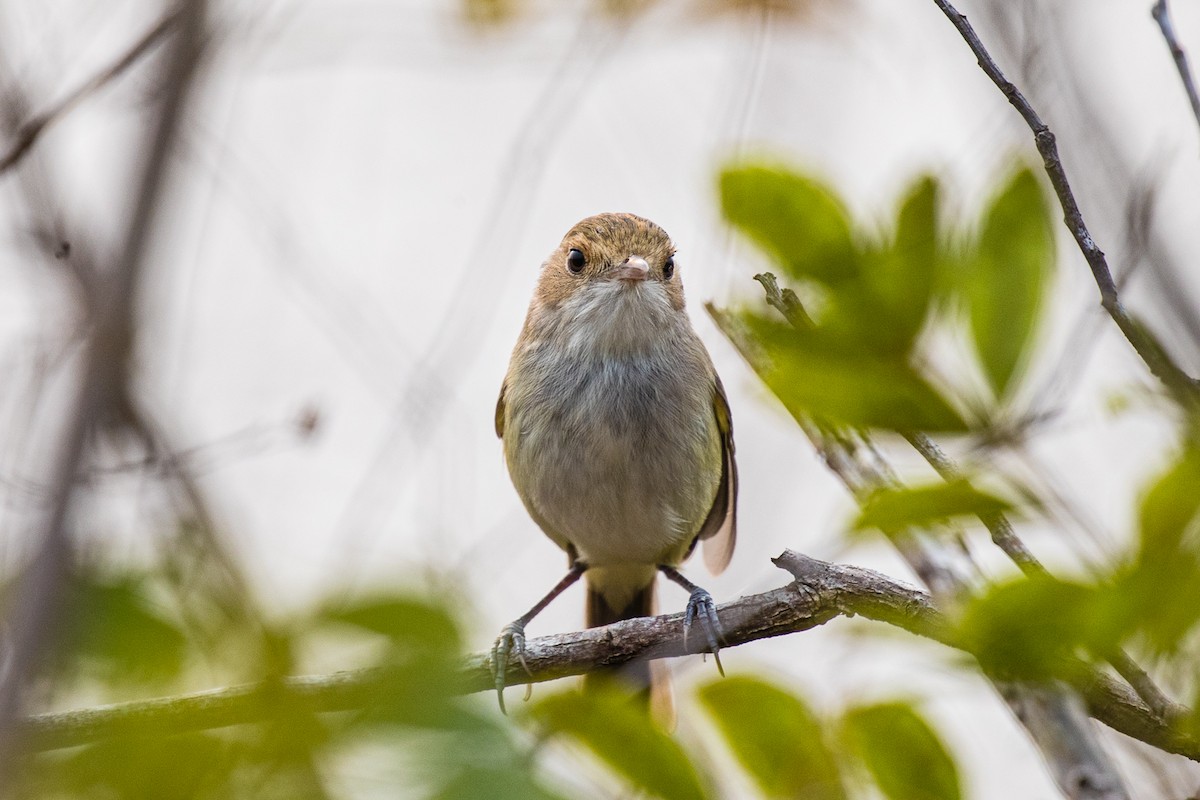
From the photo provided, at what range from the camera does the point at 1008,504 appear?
1.19 metres

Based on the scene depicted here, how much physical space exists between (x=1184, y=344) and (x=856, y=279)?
2.28 ft

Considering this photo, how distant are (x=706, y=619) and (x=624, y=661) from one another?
33cm

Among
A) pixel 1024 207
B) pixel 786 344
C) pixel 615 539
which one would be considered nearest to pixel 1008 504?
pixel 786 344

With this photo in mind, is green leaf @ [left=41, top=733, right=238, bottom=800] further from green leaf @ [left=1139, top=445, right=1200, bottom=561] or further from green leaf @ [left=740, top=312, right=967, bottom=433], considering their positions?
green leaf @ [left=1139, top=445, right=1200, bottom=561]

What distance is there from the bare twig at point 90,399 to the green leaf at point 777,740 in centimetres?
102

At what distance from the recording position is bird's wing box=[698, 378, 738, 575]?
5.37 meters

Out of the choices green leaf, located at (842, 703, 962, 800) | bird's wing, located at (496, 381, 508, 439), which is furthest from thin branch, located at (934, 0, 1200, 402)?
bird's wing, located at (496, 381, 508, 439)

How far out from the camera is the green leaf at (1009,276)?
1.34m

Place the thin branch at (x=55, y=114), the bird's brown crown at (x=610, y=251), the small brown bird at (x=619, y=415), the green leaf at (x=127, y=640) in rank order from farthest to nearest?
the bird's brown crown at (x=610, y=251) → the small brown bird at (x=619, y=415) → the thin branch at (x=55, y=114) → the green leaf at (x=127, y=640)

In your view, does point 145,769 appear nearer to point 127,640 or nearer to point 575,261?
point 127,640

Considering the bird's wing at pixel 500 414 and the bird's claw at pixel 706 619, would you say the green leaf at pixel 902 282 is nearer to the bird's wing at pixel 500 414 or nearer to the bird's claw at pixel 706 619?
the bird's claw at pixel 706 619

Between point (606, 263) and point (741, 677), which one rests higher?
point (606, 263)

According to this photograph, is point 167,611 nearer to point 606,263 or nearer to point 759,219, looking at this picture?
point 759,219

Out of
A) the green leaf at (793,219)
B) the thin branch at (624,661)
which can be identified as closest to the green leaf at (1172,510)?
the thin branch at (624,661)
